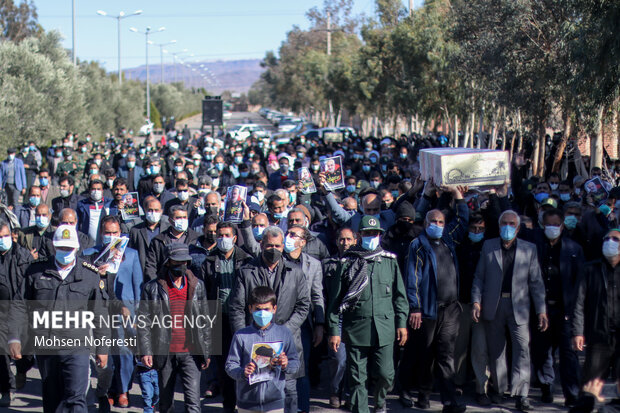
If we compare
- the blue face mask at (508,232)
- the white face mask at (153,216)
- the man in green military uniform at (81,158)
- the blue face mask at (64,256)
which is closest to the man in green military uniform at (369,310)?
the blue face mask at (508,232)

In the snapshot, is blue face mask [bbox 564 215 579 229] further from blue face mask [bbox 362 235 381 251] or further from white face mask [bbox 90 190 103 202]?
white face mask [bbox 90 190 103 202]

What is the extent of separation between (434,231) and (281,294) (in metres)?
1.76

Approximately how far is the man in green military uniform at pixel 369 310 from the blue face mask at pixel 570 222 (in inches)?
109

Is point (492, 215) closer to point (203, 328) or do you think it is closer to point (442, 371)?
point (442, 371)

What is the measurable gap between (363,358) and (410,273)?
1.03 meters

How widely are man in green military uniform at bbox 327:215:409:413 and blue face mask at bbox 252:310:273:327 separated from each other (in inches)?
54.3

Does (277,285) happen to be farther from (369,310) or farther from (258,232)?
(258,232)

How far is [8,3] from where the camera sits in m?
65.9

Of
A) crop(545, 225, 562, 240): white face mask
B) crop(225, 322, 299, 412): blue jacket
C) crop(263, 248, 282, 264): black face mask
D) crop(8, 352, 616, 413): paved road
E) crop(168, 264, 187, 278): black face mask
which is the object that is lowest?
crop(8, 352, 616, 413): paved road

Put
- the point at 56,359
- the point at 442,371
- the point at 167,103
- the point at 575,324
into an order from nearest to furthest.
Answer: the point at 56,359, the point at 575,324, the point at 442,371, the point at 167,103

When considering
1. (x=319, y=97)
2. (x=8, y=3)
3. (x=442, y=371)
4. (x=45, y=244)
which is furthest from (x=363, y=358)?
(x=8, y=3)

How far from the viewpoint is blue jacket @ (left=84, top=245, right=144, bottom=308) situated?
8.12 m

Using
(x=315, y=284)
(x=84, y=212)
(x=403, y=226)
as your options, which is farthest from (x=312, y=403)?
(x=84, y=212)

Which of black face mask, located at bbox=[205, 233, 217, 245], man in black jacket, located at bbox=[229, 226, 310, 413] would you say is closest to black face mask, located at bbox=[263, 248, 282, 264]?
man in black jacket, located at bbox=[229, 226, 310, 413]
